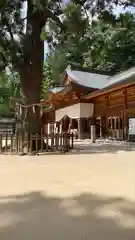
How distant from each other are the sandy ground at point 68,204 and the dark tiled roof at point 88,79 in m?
16.0

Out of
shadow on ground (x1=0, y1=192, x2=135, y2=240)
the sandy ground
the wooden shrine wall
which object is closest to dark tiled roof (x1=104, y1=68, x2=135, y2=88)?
the wooden shrine wall

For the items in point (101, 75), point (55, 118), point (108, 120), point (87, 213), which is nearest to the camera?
point (87, 213)

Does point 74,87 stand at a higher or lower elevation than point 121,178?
higher

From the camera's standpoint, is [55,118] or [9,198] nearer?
[9,198]

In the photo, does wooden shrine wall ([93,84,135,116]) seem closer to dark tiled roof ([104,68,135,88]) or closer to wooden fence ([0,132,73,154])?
dark tiled roof ([104,68,135,88])

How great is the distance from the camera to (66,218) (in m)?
3.76

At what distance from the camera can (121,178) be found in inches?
247

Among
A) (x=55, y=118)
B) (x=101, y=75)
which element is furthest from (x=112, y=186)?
(x=55, y=118)

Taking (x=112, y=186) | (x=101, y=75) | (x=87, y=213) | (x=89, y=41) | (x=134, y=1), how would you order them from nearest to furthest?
(x=87, y=213), (x=112, y=186), (x=134, y=1), (x=89, y=41), (x=101, y=75)

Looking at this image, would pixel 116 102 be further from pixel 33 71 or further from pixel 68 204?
pixel 68 204

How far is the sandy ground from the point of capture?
3311 millimetres

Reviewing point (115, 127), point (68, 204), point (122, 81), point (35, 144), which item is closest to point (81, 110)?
point (115, 127)

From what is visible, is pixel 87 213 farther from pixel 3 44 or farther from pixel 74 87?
pixel 74 87

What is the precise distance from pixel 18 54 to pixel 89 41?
3083 millimetres
